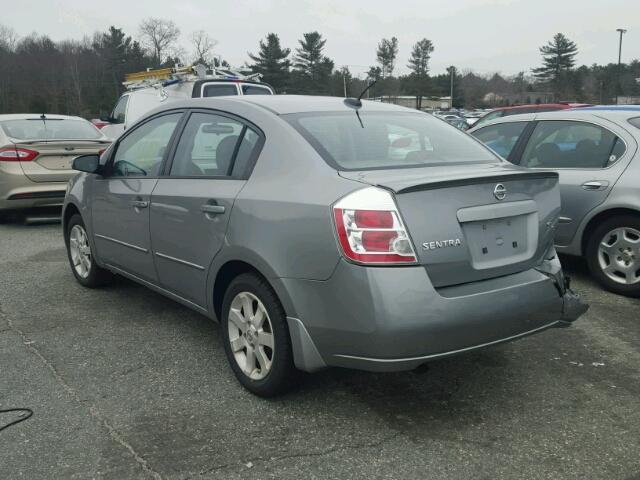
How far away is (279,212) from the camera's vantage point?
117 inches

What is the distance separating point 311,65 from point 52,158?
223 ft

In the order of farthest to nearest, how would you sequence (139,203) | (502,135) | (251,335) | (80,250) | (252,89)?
(252,89), (502,135), (80,250), (139,203), (251,335)

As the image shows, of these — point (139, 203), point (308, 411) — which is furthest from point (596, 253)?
point (139, 203)

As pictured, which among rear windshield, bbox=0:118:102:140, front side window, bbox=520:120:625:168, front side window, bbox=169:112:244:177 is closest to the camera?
front side window, bbox=169:112:244:177

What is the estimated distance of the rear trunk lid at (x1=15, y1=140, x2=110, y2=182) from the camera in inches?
312

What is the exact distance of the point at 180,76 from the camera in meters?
13.1

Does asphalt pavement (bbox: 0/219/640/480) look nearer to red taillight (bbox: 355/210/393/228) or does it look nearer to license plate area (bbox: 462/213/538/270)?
license plate area (bbox: 462/213/538/270)

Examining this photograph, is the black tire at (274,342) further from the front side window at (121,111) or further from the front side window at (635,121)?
the front side window at (121,111)

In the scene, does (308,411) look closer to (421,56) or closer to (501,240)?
(501,240)

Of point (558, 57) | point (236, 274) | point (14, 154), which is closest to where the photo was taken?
point (236, 274)

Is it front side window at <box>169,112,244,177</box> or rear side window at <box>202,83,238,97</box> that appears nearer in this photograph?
front side window at <box>169,112,244,177</box>

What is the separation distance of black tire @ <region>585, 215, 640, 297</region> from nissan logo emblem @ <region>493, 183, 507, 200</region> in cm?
249

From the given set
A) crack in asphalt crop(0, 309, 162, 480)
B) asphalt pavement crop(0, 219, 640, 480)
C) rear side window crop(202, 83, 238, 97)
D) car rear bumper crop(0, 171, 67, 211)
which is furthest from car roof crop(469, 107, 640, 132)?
rear side window crop(202, 83, 238, 97)

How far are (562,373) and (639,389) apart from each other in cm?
40
